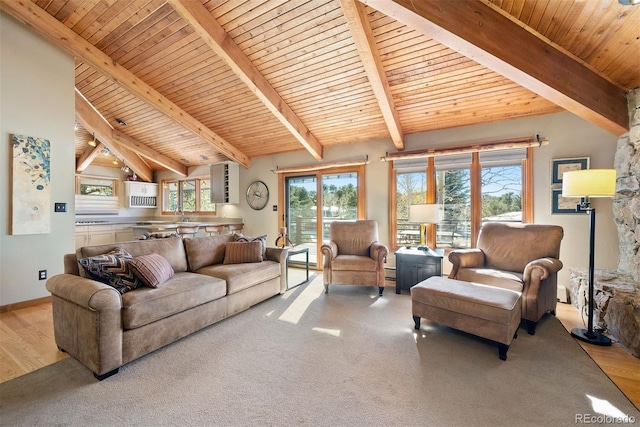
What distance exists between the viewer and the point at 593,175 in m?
2.25

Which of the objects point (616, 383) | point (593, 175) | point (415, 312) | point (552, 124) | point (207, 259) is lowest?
point (616, 383)

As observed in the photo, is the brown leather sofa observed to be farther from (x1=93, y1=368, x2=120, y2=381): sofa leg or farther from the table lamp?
the table lamp

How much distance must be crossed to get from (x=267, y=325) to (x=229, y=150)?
156 inches

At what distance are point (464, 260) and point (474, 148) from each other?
170cm

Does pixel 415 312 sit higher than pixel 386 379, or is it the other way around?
pixel 415 312

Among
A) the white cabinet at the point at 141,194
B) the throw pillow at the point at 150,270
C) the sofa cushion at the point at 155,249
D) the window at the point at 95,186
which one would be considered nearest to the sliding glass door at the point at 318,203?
the sofa cushion at the point at 155,249

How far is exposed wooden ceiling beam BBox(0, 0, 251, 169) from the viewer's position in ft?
9.52

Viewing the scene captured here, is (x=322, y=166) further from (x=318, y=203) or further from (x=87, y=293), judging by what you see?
(x=87, y=293)

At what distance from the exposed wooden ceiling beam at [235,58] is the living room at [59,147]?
206cm

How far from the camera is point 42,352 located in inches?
85.7

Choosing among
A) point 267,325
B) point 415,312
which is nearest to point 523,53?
point 415,312

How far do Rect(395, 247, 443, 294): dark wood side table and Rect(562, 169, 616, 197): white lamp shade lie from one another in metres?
1.60

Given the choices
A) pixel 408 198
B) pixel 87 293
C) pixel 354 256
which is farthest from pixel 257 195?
pixel 87 293

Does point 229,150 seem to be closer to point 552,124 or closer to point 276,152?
point 276,152
